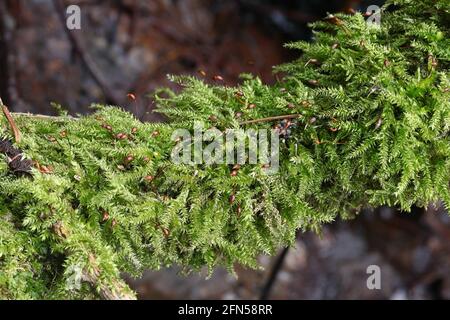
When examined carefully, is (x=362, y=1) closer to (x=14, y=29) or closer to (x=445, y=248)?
(x=445, y=248)

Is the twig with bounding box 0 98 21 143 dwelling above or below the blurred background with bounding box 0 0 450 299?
below

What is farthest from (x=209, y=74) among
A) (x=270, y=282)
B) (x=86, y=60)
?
(x=270, y=282)

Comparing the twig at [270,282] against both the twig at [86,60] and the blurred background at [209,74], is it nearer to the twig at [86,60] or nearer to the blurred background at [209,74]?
the blurred background at [209,74]

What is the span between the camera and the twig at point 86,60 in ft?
9.21

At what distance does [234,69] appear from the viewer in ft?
10.2

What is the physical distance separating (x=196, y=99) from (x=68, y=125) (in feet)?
0.93

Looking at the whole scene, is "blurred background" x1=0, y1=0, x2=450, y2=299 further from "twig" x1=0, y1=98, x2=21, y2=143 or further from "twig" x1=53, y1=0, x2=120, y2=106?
"twig" x1=0, y1=98, x2=21, y2=143

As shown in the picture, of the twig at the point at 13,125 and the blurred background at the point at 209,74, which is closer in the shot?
the twig at the point at 13,125

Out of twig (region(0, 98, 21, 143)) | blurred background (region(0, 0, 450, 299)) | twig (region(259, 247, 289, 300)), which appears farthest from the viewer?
blurred background (region(0, 0, 450, 299))

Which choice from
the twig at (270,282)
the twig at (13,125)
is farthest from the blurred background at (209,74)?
the twig at (13,125)

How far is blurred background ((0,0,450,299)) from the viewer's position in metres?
2.74

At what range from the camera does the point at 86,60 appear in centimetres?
282

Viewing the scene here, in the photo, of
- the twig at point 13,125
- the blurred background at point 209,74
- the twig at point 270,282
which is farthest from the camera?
the blurred background at point 209,74

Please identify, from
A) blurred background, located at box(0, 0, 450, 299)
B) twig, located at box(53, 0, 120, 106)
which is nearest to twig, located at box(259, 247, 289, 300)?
blurred background, located at box(0, 0, 450, 299)
